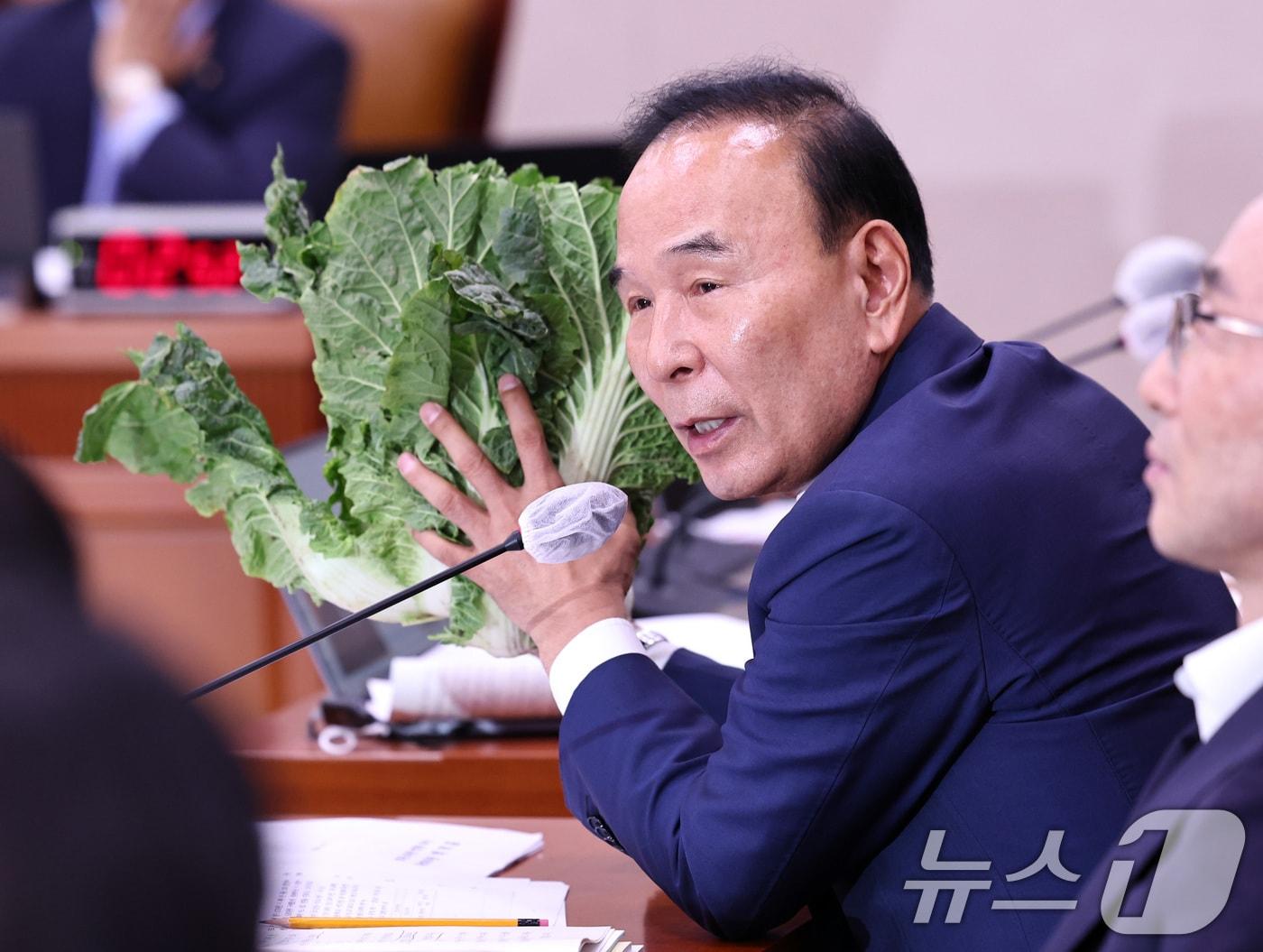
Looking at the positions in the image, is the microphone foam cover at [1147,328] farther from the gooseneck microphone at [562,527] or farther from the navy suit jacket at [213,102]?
the navy suit jacket at [213,102]

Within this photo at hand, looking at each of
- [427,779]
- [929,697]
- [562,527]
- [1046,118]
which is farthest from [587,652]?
[1046,118]

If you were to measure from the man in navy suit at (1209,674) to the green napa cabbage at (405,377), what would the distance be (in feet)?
2.10

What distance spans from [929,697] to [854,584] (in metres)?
0.10

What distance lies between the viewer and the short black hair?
138 cm

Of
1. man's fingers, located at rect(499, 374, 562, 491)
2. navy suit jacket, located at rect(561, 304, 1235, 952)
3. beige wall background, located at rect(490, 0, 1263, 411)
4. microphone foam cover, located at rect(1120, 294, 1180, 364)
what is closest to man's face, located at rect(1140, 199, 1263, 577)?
navy suit jacket, located at rect(561, 304, 1235, 952)

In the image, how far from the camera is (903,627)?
123cm

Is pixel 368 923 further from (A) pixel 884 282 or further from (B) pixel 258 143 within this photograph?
(B) pixel 258 143

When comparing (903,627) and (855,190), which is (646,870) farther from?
(855,190)

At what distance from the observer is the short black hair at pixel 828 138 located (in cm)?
138

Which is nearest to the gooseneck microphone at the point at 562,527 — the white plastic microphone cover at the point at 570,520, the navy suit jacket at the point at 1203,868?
the white plastic microphone cover at the point at 570,520

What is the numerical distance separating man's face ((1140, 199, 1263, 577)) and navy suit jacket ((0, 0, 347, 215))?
3437 millimetres

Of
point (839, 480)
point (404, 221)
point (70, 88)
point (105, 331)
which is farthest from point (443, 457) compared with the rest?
point (70, 88)

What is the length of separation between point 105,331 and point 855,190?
2349 millimetres

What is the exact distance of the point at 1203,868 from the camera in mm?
865
